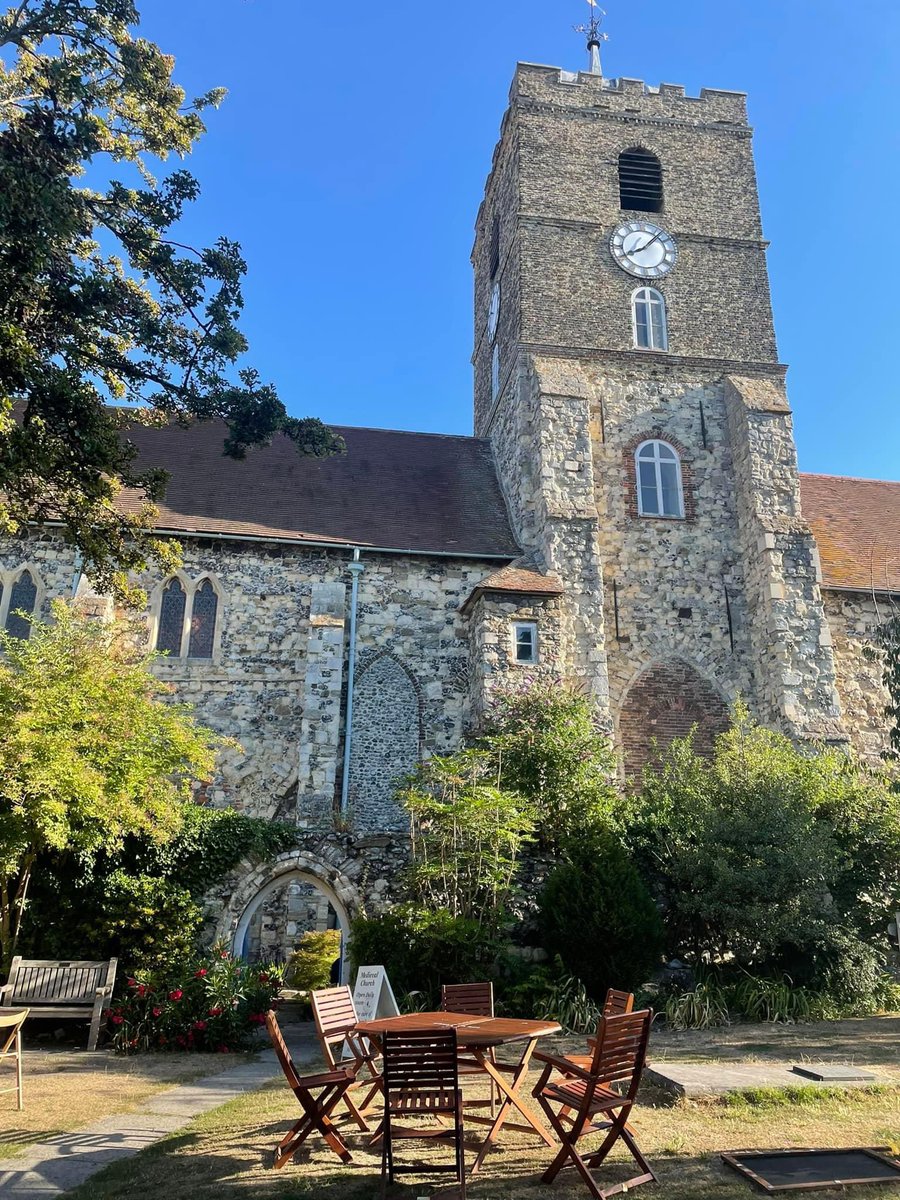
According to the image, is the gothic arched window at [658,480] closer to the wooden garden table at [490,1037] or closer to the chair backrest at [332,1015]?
the chair backrest at [332,1015]

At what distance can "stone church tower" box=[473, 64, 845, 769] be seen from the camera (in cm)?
1797

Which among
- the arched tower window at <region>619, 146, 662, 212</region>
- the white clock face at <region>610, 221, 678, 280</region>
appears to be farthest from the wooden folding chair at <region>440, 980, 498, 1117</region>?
the arched tower window at <region>619, 146, 662, 212</region>

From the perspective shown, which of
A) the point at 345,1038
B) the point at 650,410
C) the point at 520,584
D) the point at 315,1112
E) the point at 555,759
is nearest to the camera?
the point at 315,1112

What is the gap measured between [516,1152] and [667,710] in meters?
13.0

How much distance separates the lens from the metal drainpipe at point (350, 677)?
642 inches

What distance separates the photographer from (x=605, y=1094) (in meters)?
5.39

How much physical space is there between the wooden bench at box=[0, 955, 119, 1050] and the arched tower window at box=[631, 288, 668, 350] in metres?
17.1

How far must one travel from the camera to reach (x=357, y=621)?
58.0 feet

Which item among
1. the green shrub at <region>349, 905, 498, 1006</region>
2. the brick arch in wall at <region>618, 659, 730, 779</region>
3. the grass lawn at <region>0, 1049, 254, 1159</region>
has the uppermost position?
the brick arch in wall at <region>618, 659, 730, 779</region>

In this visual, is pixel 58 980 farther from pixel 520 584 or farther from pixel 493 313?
→ pixel 493 313

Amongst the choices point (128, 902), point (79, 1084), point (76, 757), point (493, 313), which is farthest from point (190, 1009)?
point (493, 313)

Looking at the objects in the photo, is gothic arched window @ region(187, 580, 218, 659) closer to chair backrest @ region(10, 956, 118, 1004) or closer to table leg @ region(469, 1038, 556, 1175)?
chair backrest @ region(10, 956, 118, 1004)

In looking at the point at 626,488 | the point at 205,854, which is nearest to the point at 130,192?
the point at 205,854

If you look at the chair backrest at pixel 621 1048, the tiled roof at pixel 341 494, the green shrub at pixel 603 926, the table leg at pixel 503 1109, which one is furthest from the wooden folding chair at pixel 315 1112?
the tiled roof at pixel 341 494
